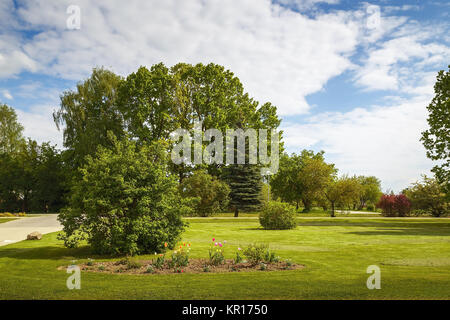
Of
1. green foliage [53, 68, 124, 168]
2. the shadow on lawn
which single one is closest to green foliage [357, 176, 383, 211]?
the shadow on lawn

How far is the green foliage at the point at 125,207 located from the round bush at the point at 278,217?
10973 millimetres

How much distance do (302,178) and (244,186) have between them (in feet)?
30.0

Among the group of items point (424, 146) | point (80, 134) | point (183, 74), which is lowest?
point (424, 146)

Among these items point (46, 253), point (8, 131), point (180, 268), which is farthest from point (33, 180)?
point (180, 268)

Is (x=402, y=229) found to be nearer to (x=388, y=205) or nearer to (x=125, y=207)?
(x=125, y=207)

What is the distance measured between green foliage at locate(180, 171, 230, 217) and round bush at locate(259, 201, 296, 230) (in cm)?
1283

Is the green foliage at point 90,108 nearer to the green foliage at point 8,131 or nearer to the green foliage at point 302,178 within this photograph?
the green foliage at point 8,131

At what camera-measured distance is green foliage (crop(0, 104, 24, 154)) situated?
50.3m

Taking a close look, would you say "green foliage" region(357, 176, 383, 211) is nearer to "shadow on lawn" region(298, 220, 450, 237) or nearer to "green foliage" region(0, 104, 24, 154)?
"shadow on lawn" region(298, 220, 450, 237)

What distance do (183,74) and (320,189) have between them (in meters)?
21.1

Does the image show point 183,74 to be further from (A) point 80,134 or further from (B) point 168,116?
(A) point 80,134

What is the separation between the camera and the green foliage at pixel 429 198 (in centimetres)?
3747
